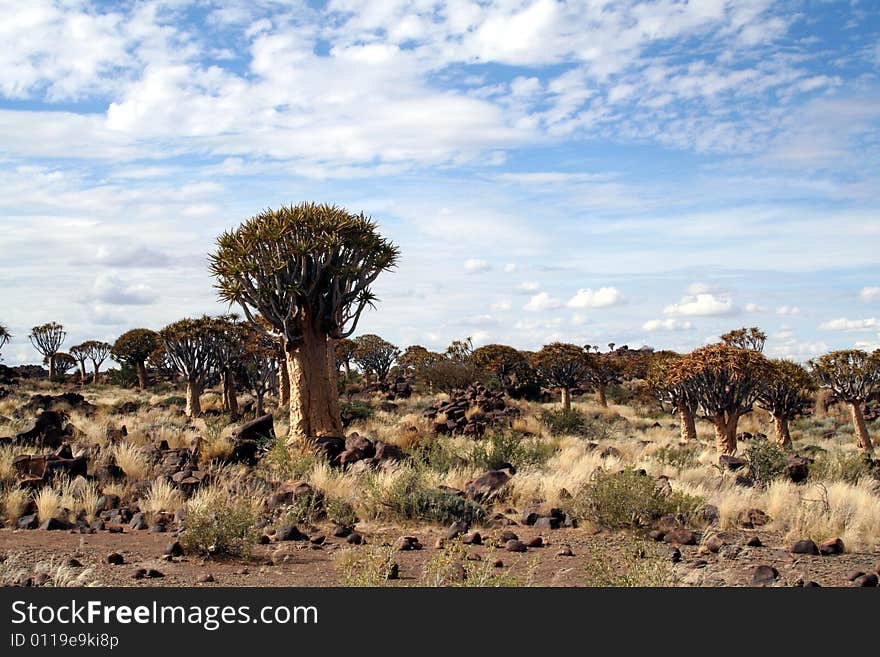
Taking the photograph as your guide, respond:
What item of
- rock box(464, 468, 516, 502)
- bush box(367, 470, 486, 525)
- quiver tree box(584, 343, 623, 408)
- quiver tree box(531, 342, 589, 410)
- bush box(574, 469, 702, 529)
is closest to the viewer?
bush box(574, 469, 702, 529)

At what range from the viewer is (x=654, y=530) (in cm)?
828

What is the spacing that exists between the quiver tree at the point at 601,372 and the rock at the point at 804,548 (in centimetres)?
2873

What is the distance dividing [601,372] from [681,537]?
3108cm

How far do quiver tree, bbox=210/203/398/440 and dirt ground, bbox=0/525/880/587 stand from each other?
6326 mm

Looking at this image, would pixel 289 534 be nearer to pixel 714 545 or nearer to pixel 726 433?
pixel 714 545

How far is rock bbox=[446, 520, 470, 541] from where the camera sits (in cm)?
813

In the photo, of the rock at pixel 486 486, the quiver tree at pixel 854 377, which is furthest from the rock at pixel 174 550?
the quiver tree at pixel 854 377

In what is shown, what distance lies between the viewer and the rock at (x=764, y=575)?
6219 mm

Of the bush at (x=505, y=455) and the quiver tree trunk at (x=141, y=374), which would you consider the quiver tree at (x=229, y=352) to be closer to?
the bush at (x=505, y=455)

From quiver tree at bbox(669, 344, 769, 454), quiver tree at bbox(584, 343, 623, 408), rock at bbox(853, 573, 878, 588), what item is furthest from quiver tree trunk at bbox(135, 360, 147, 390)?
rock at bbox(853, 573, 878, 588)

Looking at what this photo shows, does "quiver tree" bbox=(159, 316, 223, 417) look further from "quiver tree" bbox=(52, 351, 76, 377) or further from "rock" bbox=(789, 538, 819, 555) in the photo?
"quiver tree" bbox=(52, 351, 76, 377)

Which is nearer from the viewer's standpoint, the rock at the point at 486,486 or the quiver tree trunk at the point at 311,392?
the rock at the point at 486,486

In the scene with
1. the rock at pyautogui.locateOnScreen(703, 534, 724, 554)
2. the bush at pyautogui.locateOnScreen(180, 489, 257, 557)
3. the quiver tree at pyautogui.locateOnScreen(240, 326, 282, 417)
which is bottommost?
the rock at pyautogui.locateOnScreen(703, 534, 724, 554)

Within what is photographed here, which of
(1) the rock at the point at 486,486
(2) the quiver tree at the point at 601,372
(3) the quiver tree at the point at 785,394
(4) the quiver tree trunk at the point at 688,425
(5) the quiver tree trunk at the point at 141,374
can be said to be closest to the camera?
(1) the rock at the point at 486,486
